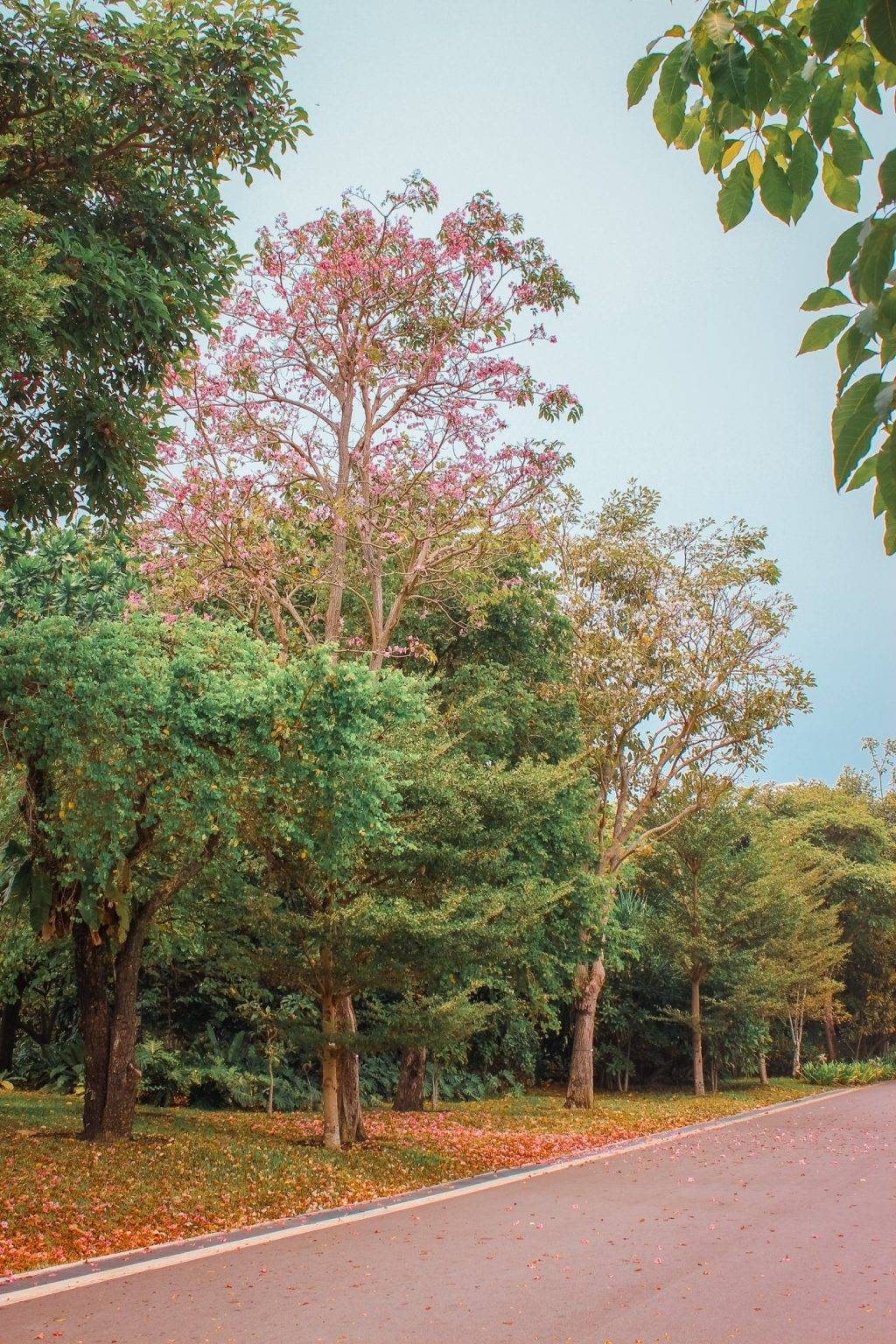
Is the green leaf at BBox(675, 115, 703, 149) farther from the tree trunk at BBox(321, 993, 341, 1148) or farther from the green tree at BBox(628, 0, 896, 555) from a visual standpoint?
the tree trunk at BBox(321, 993, 341, 1148)

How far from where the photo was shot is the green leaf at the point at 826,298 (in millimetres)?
2045

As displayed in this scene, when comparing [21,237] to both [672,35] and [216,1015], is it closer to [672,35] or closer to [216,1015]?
[672,35]

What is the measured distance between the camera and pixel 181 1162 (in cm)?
1083

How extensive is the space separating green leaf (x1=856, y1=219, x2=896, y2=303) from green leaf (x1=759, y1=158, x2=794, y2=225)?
0.34 meters

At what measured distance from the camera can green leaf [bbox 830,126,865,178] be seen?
2.26 metres

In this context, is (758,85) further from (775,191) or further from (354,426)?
(354,426)

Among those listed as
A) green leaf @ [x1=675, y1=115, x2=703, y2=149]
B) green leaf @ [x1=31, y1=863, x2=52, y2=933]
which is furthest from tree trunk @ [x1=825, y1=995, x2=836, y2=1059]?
green leaf @ [x1=675, y1=115, x2=703, y2=149]

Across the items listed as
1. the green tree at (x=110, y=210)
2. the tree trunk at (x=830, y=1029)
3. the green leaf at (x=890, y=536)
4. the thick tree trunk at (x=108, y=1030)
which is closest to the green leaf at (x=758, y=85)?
the green leaf at (x=890, y=536)

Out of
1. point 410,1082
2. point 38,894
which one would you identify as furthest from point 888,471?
point 410,1082

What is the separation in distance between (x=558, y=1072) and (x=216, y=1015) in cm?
1393

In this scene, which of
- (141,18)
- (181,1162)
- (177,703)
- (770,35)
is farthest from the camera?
(181,1162)

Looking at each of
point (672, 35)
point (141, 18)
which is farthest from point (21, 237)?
point (672, 35)

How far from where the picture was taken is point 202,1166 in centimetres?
1084

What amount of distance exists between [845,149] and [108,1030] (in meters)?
12.7
